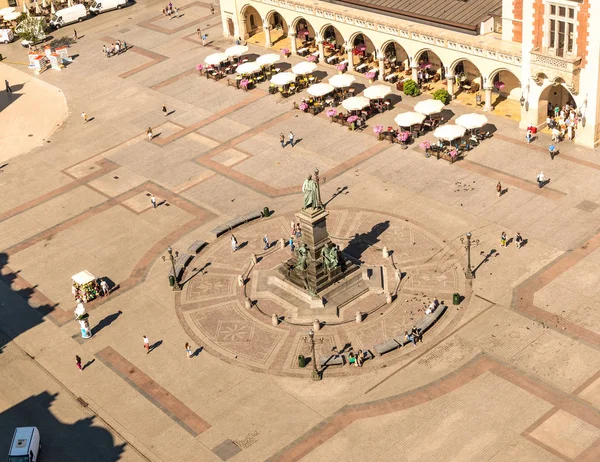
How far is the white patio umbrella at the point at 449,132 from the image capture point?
271 feet

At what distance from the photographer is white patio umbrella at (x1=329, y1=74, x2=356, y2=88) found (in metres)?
94.0

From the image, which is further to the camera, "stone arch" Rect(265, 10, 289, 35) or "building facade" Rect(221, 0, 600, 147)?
"stone arch" Rect(265, 10, 289, 35)

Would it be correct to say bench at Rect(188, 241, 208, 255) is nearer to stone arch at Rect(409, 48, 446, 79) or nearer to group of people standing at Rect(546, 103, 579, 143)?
group of people standing at Rect(546, 103, 579, 143)

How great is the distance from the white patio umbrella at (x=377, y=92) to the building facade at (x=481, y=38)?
5.56m

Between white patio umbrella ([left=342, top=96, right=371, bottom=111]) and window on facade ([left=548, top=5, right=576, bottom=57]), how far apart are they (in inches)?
726

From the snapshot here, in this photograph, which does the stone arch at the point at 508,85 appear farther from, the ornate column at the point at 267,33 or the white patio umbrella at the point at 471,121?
the ornate column at the point at 267,33

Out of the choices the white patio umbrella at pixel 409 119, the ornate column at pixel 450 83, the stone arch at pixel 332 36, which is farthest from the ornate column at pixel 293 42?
the white patio umbrella at pixel 409 119

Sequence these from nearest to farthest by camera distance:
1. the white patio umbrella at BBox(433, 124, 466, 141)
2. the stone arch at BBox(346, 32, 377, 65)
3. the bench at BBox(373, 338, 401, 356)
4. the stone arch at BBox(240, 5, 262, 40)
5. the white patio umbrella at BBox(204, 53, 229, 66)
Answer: the bench at BBox(373, 338, 401, 356), the white patio umbrella at BBox(433, 124, 466, 141), the stone arch at BBox(346, 32, 377, 65), the white patio umbrella at BBox(204, 53, 229, 66), the stone arch at BBox(240, 5, 262, 40)

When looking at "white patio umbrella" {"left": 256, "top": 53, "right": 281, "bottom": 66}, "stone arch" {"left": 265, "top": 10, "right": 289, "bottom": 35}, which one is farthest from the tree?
"white patio umbrella" {"left": 256, "top": 53, "right": 281, "bottom": 66}

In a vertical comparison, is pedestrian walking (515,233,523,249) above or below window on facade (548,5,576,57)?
below

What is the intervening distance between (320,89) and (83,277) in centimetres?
3525

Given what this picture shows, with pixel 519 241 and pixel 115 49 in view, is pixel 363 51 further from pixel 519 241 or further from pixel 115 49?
pixel 519 241

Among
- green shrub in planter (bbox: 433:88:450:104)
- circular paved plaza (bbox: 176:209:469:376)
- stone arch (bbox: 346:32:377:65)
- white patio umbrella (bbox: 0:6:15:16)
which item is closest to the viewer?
circular paved plaza (bbox: 176:209:469:376)

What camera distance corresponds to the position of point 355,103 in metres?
90.2
